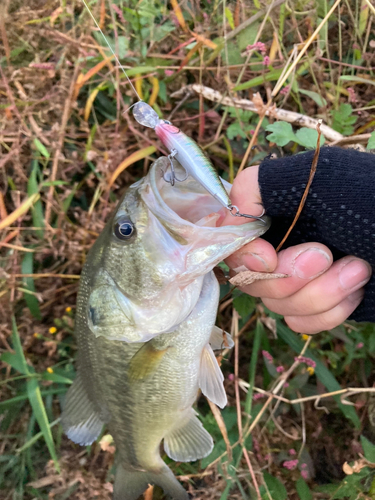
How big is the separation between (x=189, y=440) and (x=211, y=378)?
46cm

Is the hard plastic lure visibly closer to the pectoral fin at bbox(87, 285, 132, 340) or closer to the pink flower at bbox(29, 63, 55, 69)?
the pectoral fin at bbox(87, 285, 132, 340)

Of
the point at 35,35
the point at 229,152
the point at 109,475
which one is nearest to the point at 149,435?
the point at 109,475

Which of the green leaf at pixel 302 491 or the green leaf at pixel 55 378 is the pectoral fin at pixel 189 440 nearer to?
the green leaf at pixel 302 491

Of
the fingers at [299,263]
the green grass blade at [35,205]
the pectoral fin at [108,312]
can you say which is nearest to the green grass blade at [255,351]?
the fingers at [299,263]

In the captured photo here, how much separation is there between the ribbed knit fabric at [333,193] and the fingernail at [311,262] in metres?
0.07

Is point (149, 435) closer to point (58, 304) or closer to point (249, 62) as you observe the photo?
point (58, 304)

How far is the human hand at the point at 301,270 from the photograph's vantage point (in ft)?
4.25

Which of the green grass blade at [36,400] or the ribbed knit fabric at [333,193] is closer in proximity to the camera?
the ribbed knit fabric at [333,193]

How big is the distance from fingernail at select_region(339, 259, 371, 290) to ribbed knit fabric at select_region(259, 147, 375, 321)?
4 cm

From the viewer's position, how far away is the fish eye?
1275 millimetres

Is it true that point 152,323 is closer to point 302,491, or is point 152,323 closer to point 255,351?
point 255,351

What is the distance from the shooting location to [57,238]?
233 cm

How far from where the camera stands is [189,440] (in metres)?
1.74

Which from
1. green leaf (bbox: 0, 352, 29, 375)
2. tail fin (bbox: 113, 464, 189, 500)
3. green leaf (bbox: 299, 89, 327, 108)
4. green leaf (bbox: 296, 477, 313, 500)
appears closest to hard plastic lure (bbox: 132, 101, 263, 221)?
green leaf (bbox: 299, 89, 327, 108)
